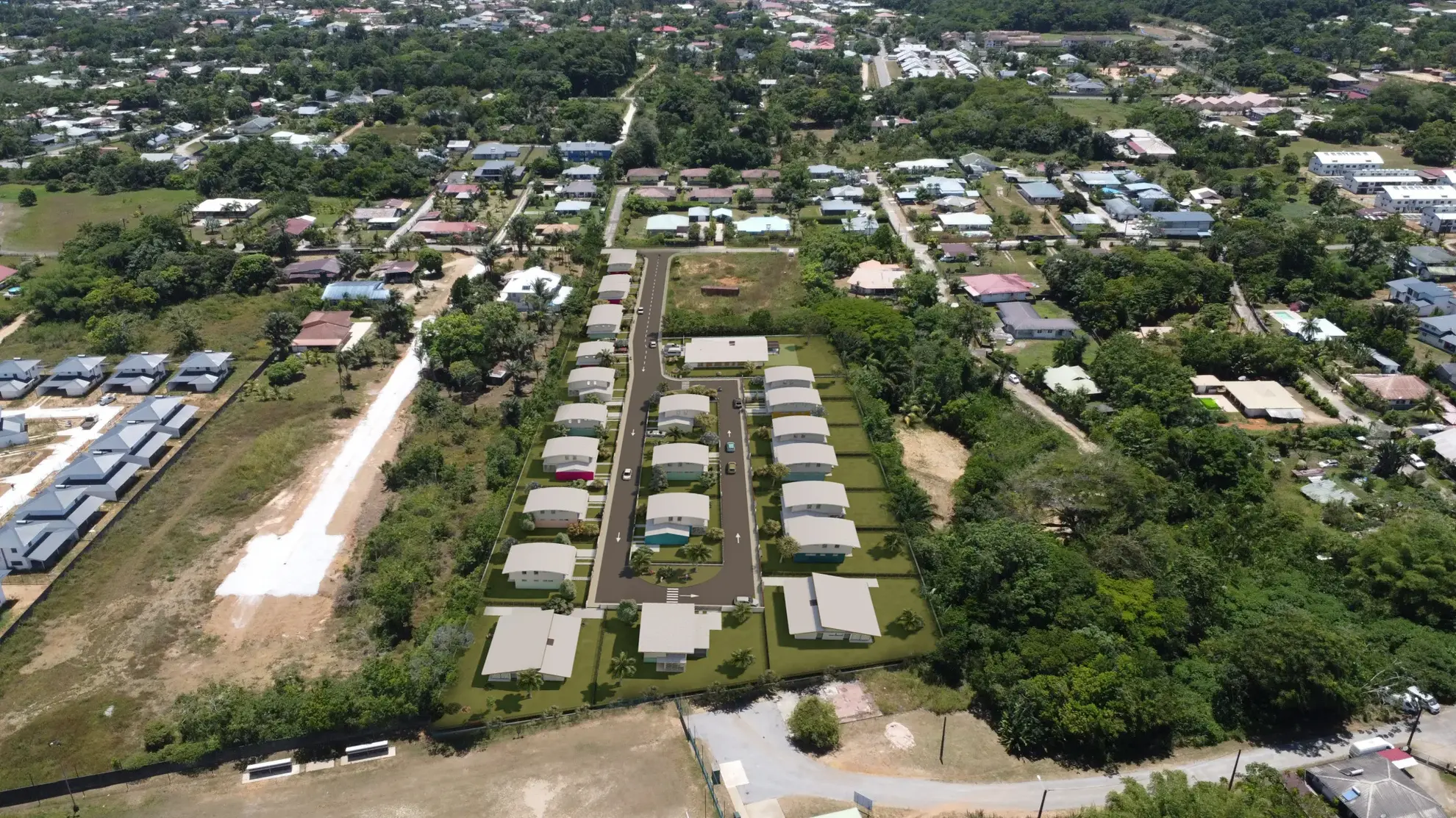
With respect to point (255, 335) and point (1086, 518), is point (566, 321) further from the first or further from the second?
point (1086, 518)

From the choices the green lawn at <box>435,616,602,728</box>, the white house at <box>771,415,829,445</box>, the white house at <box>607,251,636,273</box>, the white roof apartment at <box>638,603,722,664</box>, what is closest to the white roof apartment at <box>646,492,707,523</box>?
the white roof apartment at <box>638,603,722,664</box>

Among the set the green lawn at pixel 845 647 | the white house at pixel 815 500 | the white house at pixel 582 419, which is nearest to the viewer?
the green lawn at pixel 845 647

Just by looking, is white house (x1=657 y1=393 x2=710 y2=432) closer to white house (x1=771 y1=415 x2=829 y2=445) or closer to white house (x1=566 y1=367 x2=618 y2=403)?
white house (x1=566 y1=367 x2=618 y2=403)

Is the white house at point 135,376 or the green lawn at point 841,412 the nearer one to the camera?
the green lawn at point 841,412

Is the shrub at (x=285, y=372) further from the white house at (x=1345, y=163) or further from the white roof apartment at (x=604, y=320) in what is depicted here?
the white house at (x=1345, y=163)

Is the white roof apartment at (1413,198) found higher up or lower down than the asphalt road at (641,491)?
higher up

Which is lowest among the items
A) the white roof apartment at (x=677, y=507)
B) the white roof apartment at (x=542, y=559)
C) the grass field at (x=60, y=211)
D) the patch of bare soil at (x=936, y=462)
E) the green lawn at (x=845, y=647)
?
the patch of bare soil at (x=936, y=462)

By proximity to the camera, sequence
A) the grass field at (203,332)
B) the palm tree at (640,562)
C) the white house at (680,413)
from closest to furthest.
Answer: the palm tree at (640,562) → the white house at (680,413) → the grass field at (203,332)

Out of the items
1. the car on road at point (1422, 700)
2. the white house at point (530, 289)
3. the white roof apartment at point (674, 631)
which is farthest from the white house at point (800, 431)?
the car on road at point (1422, 700)
